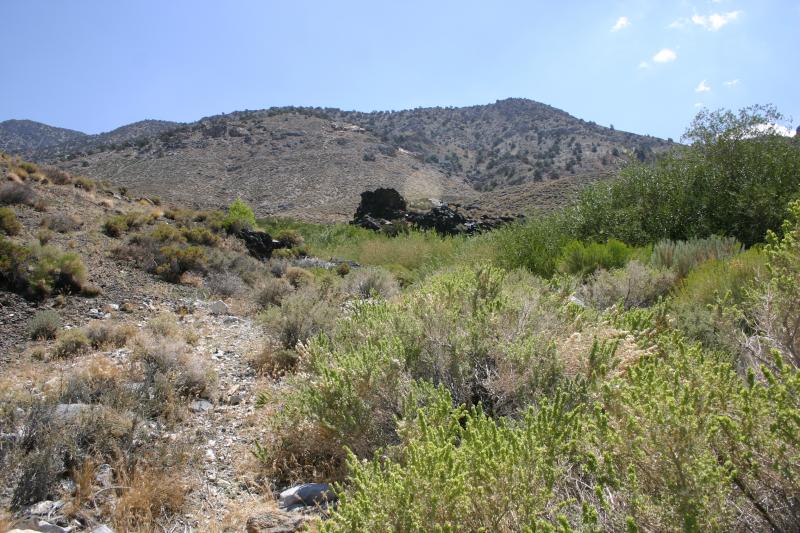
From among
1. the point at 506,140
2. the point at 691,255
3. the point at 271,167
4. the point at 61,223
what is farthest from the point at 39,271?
the point at 506,140

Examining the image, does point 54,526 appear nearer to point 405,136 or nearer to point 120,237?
point 120,237

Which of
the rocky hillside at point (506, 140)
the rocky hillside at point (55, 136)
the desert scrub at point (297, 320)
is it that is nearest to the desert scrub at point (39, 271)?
the desert scrub at point (297, 320)

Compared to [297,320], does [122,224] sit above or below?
above

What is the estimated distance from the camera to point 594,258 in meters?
8.81

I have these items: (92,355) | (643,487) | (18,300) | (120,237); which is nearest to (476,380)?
(643,487)

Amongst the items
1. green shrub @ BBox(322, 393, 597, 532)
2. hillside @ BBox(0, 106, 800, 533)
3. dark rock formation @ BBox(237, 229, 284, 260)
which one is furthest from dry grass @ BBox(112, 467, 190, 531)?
dark rock formation @ BBox(237, 229, 284, 260)

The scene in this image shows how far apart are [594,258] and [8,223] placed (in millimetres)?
12343

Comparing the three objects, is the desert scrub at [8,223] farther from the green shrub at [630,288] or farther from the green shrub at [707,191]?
the green shrub at [707,191]

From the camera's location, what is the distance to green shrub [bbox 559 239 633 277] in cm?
862

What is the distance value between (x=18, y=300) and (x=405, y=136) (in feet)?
197

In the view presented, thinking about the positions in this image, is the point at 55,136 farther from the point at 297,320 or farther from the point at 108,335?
the point at 297,320

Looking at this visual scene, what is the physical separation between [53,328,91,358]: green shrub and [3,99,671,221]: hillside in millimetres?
28734

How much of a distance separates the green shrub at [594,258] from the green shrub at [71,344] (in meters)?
7.79

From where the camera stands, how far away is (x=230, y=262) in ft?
41.3
